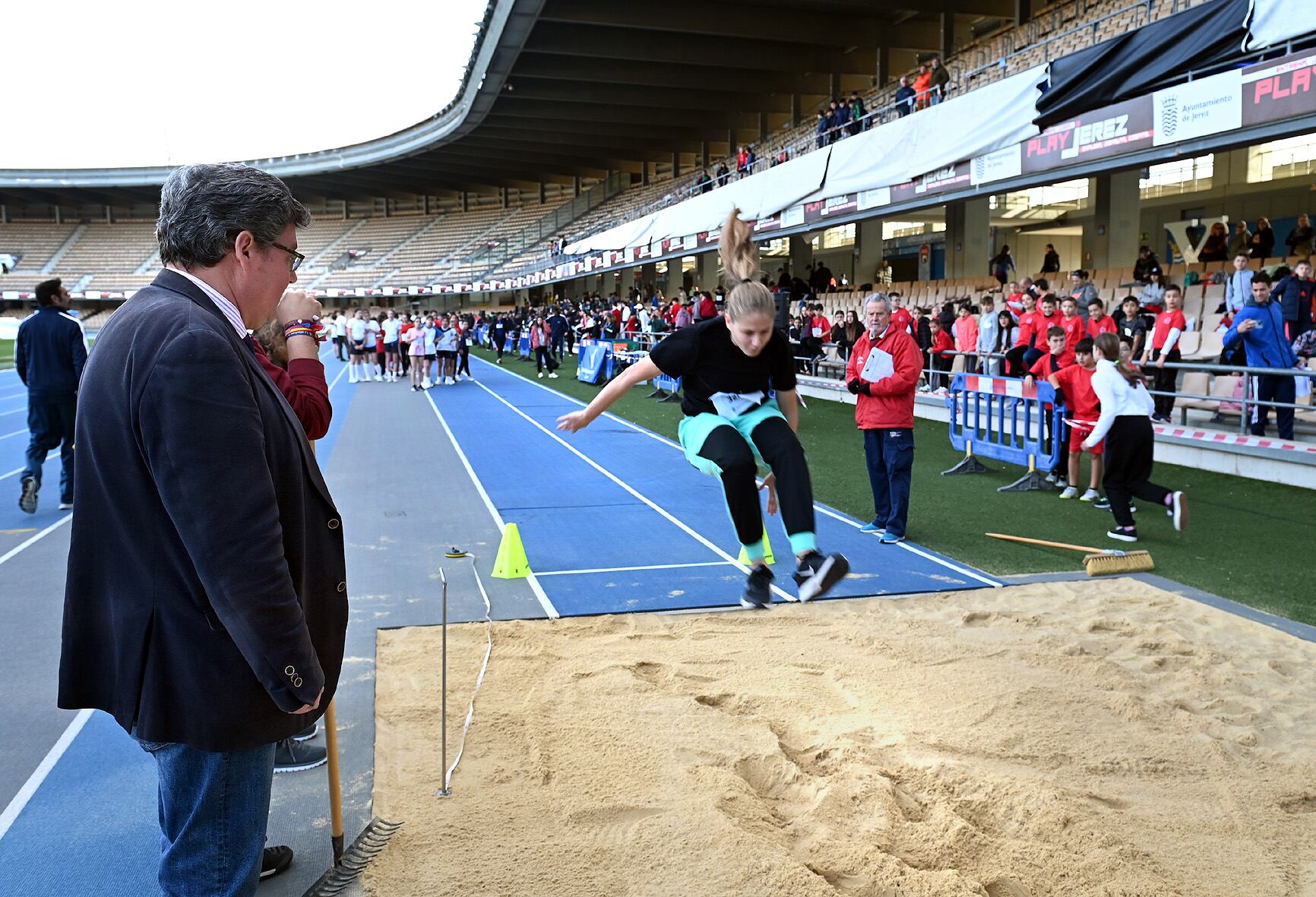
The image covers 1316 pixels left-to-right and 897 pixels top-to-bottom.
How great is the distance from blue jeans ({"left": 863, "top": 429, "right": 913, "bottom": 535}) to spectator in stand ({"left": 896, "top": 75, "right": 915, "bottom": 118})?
10.9m

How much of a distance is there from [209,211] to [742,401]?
11.0 ft

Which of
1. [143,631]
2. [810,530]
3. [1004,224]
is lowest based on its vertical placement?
[810,530]

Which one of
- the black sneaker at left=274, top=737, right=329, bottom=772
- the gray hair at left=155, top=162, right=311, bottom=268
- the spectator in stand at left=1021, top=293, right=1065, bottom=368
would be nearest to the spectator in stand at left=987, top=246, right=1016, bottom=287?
the spectator in stand at left=1021, top=293, right=1065, bottom=368

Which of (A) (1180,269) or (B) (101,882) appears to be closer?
(B) (101,882)

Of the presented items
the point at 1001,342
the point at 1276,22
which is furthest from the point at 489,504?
the point at 1001,342

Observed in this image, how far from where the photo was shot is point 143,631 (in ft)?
6.72

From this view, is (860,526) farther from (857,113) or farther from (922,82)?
(857,113)

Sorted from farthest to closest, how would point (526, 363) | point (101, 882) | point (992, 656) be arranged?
1. point (526, 363)
2. point (992, 656)
3. point (101, 882)

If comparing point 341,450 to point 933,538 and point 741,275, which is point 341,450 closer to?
point 933,538

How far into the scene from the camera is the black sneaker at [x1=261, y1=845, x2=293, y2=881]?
3.19 meters

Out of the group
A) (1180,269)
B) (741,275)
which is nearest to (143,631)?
(741,275)

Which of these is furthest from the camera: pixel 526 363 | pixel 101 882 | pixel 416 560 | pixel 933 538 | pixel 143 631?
pixel 526 363

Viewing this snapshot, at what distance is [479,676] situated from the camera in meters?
4.90

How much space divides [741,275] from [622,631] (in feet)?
7.01
